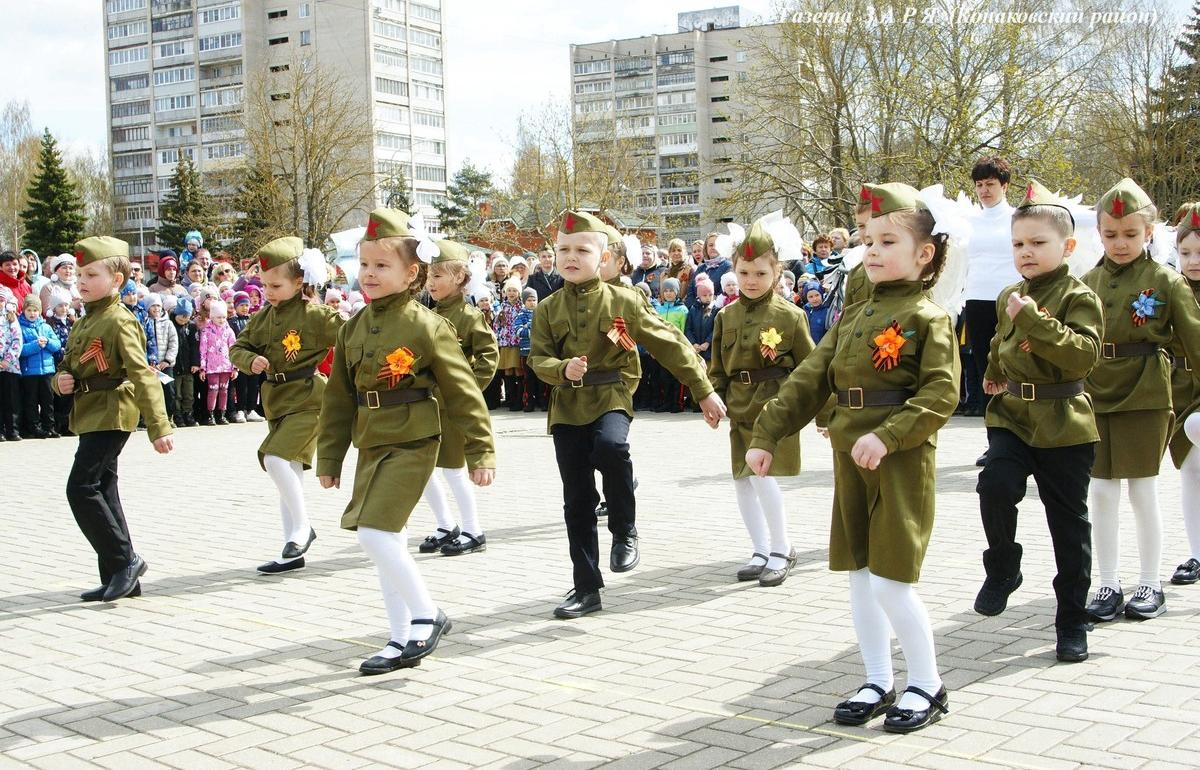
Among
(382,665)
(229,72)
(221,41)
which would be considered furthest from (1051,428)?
(229,72)

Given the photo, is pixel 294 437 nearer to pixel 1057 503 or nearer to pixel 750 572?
pixel 750 572

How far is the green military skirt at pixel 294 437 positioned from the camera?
26.8ft

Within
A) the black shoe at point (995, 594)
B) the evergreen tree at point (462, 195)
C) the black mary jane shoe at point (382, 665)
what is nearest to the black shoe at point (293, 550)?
the black mary jane shoe at point (382, 665)

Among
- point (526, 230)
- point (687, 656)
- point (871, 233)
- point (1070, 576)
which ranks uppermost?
point (526, 230)

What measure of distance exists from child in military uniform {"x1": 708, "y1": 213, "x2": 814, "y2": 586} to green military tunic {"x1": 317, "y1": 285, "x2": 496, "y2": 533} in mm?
2125

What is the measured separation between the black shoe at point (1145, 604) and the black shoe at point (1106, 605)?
5cm

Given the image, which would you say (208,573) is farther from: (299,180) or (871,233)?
(299,180)

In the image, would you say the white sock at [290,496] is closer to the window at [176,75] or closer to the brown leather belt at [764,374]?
the brown leather belt at [764,374]

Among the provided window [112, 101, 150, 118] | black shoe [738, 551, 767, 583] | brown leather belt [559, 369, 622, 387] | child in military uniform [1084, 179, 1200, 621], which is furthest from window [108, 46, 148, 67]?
child in military uniform [1084, 179, 1200, 621]

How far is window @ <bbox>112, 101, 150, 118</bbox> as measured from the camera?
359ft

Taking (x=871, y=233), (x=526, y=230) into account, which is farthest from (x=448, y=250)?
(x=526, y=230)

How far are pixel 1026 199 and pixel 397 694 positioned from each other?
3362mm

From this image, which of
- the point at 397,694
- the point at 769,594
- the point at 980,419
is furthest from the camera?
the point at 980,419

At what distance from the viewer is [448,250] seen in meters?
9.09
